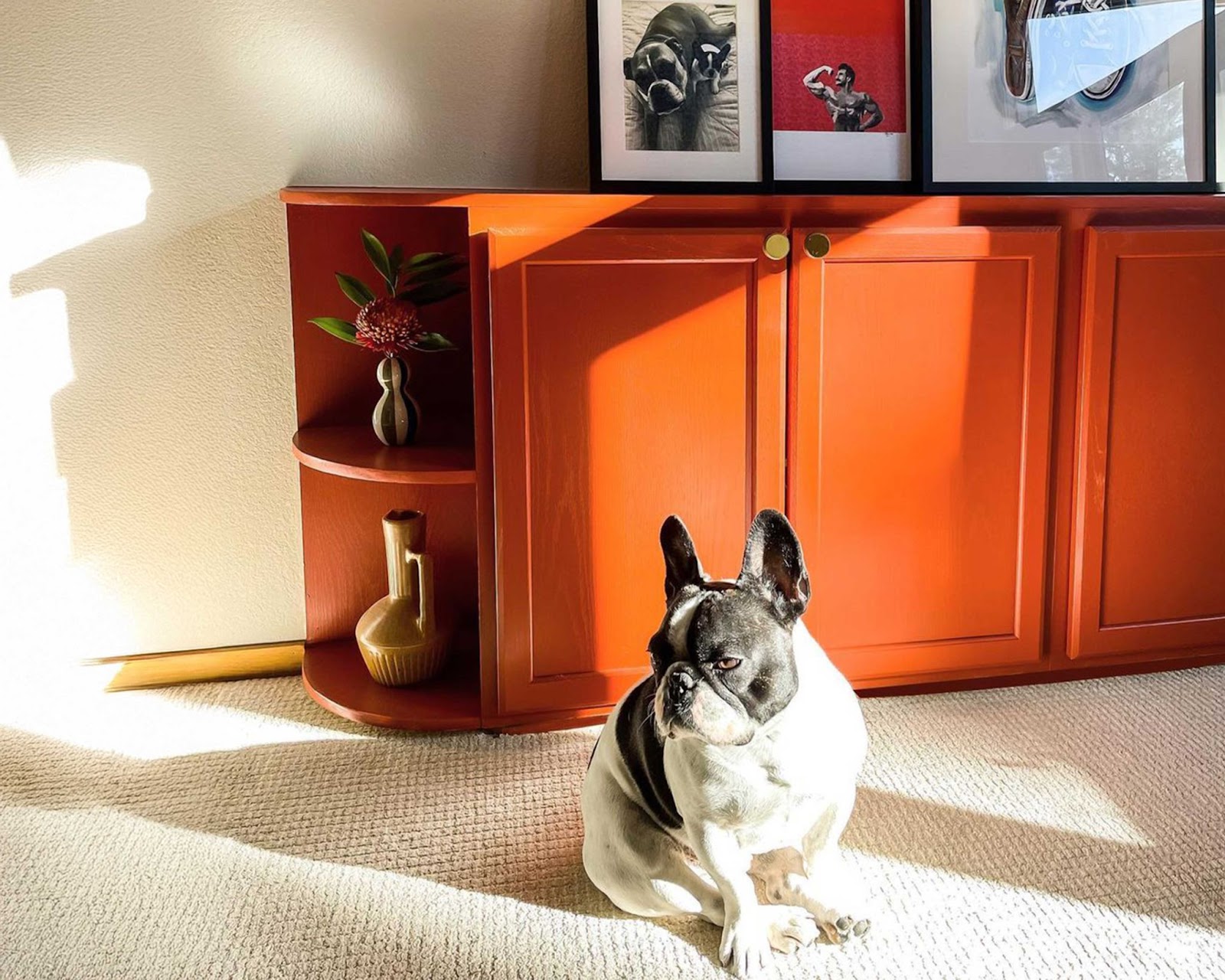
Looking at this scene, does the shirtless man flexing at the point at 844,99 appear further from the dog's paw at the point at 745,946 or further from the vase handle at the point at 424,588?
the dog's paw at the point at 745,946

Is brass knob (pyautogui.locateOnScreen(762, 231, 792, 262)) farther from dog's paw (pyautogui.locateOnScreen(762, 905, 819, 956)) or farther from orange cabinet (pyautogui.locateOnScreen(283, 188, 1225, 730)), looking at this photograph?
dog's paw (pyautogui.locateOnScreen(762, 905, 819, 956))

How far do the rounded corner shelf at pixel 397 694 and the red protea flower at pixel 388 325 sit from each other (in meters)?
0.56

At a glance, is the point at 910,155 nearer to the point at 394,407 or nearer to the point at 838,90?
the point at 838,90

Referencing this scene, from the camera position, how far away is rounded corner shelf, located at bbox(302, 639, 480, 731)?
2.04 m

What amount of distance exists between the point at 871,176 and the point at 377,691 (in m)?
1.30

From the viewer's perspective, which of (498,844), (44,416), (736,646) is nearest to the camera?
(736,646)

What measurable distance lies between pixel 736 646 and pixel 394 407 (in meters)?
0.97

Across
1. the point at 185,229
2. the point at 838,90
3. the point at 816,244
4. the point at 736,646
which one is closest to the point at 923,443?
the point at 816,244

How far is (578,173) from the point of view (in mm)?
2264

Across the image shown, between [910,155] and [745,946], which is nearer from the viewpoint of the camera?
[745,946]

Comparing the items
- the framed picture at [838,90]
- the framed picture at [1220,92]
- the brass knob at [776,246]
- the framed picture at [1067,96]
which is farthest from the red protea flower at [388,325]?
the framed picture at [1220,92]

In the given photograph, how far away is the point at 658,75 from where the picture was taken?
6.95ft

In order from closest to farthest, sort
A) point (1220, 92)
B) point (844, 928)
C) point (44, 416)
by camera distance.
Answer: point (844, 928) → point (44, 416) → point (1220, 92)

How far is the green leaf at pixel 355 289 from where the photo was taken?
6.80 ft
